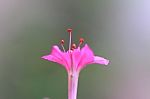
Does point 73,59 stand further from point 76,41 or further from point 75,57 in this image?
Answer: point 76,41

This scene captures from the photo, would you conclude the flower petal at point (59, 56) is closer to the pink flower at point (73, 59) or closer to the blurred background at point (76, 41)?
the pink flower at point (73, 59)

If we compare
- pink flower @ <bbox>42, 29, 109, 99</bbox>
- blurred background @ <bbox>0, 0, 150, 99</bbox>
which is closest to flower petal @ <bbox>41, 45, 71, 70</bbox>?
pink flower @ <bbox>42, 29, 109, 99</bbox>

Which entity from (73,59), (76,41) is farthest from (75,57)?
(76,41)

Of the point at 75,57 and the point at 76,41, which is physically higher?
the point at 76,41

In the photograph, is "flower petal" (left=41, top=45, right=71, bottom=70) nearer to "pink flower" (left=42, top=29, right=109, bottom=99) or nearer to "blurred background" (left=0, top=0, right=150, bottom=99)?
"pink flower" (left=42, top=29, right=109, bottom=99)

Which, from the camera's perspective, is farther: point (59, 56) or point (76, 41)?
point (76, 41)

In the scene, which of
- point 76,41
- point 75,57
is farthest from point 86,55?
point 76,41

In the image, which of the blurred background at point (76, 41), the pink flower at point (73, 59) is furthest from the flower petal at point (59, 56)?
the blurred background at point (76, 41)
